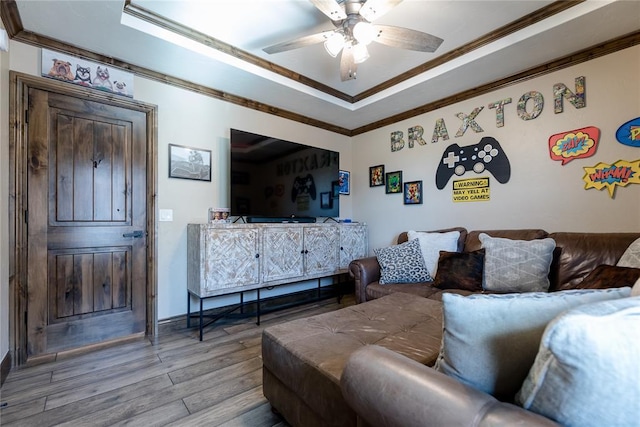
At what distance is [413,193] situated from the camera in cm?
353

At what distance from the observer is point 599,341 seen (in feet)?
1.62

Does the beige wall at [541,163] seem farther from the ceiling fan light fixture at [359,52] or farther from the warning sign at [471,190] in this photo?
the ceiling fan light fixture at [359,52]

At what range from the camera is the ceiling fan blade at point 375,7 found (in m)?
1.68

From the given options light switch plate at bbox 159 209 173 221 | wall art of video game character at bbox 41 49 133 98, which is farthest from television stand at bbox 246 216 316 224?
wall art of video game character at bbox 41 49 133 98

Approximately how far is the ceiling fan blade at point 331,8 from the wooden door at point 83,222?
6.24 feet

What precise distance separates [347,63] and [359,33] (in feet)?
1.16

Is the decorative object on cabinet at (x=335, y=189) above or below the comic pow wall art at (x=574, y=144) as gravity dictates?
below

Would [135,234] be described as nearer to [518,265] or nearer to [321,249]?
[321,249]

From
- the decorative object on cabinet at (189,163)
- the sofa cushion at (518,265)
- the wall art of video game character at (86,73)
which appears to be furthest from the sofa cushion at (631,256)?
the wall art of video game character at (86,73)

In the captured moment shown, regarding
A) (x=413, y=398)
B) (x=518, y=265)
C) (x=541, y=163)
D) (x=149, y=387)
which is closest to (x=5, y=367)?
(x=149, y=387)

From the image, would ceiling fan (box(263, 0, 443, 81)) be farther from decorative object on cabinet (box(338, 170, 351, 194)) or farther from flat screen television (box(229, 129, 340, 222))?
decorative object on cabinet (box(338, 170, 351, 194))

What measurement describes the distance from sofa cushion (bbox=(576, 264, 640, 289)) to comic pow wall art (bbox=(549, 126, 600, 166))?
1.22m

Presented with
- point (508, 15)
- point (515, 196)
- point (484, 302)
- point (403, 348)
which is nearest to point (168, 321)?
point (403, 348)

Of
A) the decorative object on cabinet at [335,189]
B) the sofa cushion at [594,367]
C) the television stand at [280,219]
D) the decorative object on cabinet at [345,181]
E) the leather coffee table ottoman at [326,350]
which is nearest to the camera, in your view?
the sofa cushion at [594,367]
